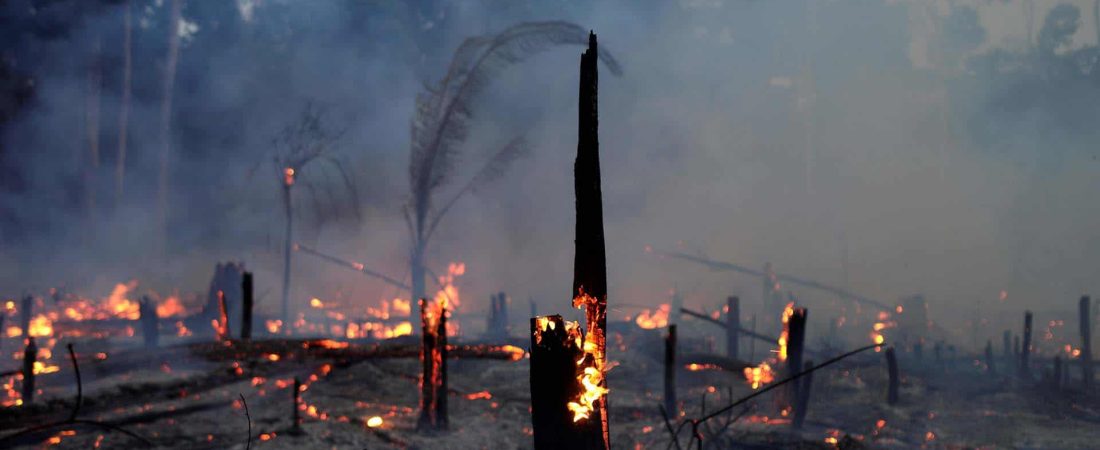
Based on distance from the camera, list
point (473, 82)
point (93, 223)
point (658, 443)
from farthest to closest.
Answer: point (93, 223) < point (473, 82) < point (658, 443)

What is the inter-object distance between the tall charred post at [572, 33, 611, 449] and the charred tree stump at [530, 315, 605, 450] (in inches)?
13.0

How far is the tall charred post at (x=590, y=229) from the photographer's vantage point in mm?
6145

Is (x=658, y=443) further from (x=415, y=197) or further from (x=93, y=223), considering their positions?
(x=93, y=223)

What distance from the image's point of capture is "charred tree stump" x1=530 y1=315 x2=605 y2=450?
575 centimetres


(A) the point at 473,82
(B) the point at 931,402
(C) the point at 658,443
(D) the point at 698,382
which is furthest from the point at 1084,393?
(A) the point at 473,82

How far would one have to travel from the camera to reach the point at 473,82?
34.5m

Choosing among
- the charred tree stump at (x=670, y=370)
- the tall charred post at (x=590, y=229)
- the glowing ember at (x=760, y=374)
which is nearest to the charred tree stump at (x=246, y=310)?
the charred tree stump at (x=670, y=370)

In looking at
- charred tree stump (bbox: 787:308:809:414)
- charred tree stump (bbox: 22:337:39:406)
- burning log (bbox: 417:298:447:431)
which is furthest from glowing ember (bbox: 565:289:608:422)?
charred tree stump (bbox: 22:337:39:406)

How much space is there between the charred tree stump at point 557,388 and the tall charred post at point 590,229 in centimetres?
33

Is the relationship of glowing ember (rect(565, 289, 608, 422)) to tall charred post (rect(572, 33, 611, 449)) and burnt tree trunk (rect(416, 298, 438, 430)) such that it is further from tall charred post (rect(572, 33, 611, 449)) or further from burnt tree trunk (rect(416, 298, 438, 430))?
burnt tree trunk (rect(416, 298, 438, 430))

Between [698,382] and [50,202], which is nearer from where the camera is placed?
[698,382]

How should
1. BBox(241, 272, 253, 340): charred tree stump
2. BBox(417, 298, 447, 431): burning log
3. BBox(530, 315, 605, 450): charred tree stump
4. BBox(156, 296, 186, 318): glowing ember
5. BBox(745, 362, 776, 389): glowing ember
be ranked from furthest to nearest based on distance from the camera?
BBox(156, 296, 186, 318): glowing ember
BBox(745, 362, 776, 389): glowing ember
BBox(241, 272, 253, 340): charred tree stump
BBox(417, 298, 447, 431): burning log
BBox(530, 315, 605, 450): charred tree stump

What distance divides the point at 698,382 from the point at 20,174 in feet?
144

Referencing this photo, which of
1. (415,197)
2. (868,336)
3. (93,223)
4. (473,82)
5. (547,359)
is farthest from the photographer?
(868,336)
